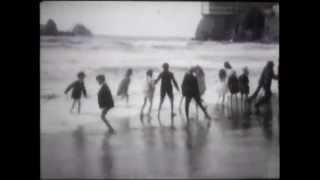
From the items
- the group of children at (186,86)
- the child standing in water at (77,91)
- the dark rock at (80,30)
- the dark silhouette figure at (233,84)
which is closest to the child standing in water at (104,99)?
the group of children at (186,86)

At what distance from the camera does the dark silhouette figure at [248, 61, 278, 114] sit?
2469 mm

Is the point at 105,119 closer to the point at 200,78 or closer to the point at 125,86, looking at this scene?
the point at 125,86

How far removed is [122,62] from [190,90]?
1.72 ft

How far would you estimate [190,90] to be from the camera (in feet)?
8.24

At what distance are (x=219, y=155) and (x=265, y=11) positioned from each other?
106 centimetres

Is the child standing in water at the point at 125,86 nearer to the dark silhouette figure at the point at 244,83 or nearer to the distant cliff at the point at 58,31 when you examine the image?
the distant cliff at the point at 58,31

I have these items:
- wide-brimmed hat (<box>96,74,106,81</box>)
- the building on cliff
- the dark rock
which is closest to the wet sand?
wide-brimmed hat (<box>96,74,106,81</box>)

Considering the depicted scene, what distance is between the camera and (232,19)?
2.50 metres

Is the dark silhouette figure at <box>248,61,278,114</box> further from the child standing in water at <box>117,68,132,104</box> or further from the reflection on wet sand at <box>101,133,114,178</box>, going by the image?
the reflection on wet sand at <box>101,133,114,178</box>

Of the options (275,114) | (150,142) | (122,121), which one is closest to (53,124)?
(122,121)
